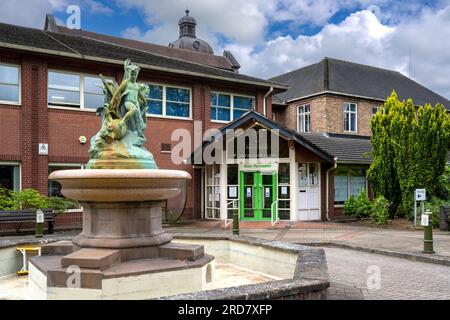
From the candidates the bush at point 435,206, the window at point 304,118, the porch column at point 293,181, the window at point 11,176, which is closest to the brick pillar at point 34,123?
the window at point 11,176

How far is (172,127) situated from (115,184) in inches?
547

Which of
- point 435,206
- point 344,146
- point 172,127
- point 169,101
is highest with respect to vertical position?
point 169,101

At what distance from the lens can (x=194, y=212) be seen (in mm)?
20250

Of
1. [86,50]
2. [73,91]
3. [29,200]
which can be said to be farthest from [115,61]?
[29,200]

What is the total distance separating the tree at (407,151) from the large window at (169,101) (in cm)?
854

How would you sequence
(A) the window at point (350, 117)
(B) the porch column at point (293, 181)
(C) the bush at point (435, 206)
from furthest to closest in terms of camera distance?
(A) the window at point (350, 117)
(B) the porch column at point (293, 181)
(C) the bush at point (435, 206)

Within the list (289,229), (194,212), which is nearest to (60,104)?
(194,212)

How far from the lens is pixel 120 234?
6477mm

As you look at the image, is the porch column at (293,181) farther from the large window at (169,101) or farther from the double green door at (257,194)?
the large window at (169,101)

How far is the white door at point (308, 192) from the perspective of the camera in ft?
Answer: 65.4

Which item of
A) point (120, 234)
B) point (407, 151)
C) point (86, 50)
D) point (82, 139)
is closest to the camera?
point (120, 234)

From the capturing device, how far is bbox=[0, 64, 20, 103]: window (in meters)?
16.3

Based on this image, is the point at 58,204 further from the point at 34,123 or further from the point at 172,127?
the point at 172,127
